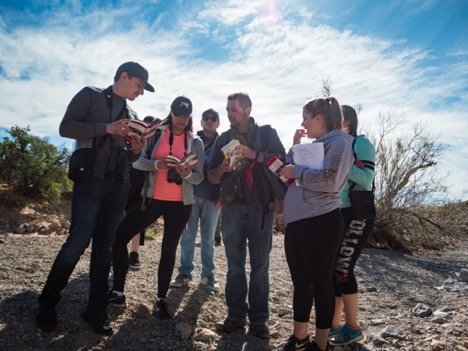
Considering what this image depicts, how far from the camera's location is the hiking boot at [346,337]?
281 cm

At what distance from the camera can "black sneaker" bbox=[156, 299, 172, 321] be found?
314 centimetres

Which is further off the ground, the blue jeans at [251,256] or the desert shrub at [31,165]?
the desert shrub at [31,165]

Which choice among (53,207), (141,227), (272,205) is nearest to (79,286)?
(141,227)

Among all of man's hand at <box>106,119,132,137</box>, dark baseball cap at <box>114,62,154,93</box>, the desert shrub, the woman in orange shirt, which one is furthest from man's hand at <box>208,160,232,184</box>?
the desert shrub

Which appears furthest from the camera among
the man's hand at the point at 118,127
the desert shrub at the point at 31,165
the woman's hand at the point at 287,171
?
the desert shrub at the point at 31,165

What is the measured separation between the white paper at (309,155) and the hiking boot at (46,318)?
214cm

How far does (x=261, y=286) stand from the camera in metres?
3.09

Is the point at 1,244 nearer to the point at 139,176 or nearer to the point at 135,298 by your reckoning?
the point at 135,298

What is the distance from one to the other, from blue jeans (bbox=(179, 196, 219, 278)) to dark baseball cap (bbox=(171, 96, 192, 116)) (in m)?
1.62

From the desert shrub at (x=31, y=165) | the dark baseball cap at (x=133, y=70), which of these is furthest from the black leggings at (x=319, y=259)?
the desert shrub at (x=31, y=165)

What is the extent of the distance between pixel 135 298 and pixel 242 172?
1.70 metres

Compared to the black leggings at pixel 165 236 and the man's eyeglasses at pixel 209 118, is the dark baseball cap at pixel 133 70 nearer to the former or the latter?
the black leggings at pixel 165 236

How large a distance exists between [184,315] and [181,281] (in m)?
0.95

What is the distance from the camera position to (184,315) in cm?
334
